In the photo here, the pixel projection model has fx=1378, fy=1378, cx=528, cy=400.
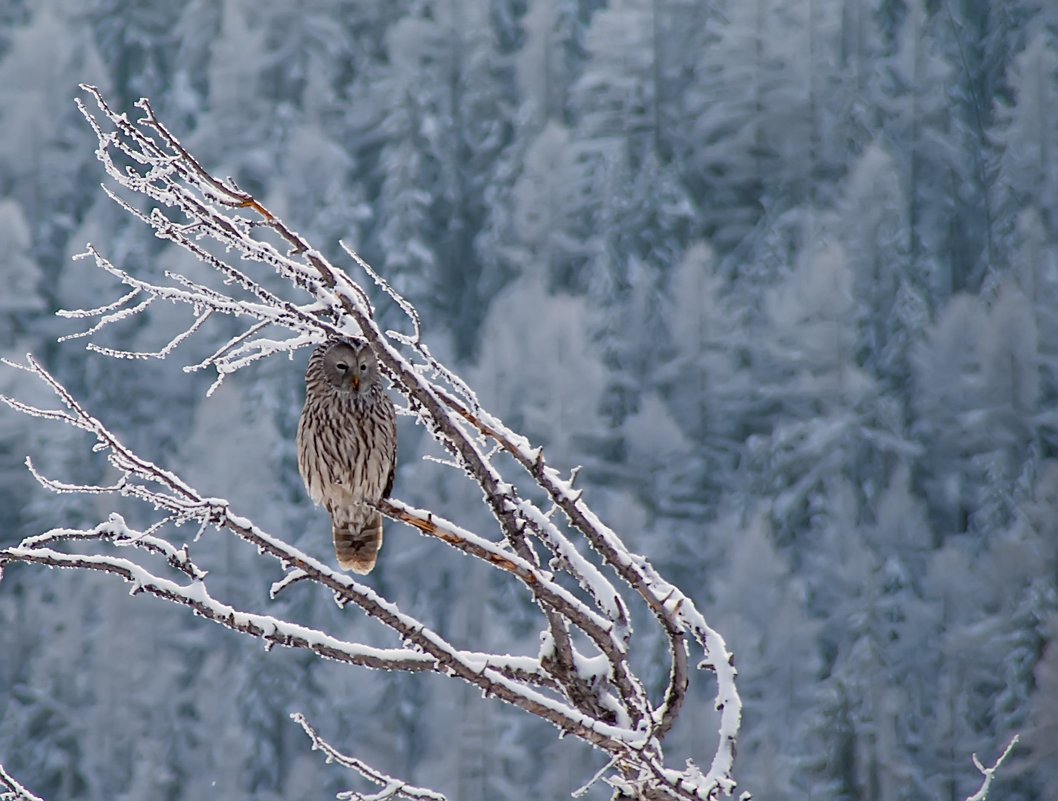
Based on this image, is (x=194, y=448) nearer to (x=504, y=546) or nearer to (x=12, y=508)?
(x=12, y=508)

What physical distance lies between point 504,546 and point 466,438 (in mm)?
269

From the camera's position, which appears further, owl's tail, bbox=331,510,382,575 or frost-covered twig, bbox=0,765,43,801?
owl's tail, bbox=331,510,382,575

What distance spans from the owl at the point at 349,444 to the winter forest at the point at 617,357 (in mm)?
10412

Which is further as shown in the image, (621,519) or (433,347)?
(433,347)

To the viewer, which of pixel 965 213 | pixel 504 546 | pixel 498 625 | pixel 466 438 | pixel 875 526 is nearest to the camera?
pixel 466 438

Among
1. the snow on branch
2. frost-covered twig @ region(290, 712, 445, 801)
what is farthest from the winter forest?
the snow on branch

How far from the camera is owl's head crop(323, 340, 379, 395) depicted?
367 centimetres

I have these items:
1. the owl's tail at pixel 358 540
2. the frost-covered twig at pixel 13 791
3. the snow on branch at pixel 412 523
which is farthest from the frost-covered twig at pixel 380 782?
the owl's tail at pixel 358 540

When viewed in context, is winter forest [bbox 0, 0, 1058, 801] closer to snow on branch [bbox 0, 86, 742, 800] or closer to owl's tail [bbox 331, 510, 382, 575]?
owl's tail [bbox 331, 510, 382, 575]

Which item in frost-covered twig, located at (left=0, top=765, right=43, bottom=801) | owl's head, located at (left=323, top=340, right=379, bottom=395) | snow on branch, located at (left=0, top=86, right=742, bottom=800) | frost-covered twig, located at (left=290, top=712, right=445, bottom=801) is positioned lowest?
frost-covered twig, located at (left=0, top=765, right=43, bottom=801)

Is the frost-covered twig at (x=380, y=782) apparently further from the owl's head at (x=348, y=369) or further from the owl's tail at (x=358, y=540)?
the owl's head at (x=348, y=369)

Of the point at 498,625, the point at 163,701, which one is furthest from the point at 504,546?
the point at 163,701

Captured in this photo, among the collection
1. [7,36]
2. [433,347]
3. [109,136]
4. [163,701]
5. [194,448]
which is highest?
[7,36]

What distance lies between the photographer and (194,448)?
51.5 ft
